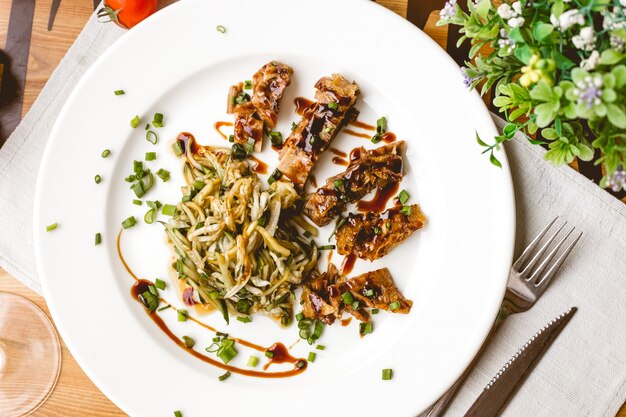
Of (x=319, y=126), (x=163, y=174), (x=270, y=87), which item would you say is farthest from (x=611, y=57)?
(x=163, y=174)

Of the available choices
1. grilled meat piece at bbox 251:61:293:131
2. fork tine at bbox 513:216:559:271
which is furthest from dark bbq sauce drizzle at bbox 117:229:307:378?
fork tine at bbox 513:216:559:271

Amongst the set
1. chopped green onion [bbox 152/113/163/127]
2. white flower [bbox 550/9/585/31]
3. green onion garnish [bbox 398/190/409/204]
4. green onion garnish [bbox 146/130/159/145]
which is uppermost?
white flower [bbox 550/9/585/31]

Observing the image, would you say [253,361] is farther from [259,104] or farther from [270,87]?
[270,87]

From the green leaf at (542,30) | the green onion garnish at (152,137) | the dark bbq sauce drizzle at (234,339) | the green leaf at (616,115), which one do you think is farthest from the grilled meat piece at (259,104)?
the green leaf at (616,115)

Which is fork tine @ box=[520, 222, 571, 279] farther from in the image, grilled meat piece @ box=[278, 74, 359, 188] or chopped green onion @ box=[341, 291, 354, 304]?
grilled meat piece @ box=[278, 74, 359, 188]

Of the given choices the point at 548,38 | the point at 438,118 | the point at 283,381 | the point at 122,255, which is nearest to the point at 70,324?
the point at 122,255
